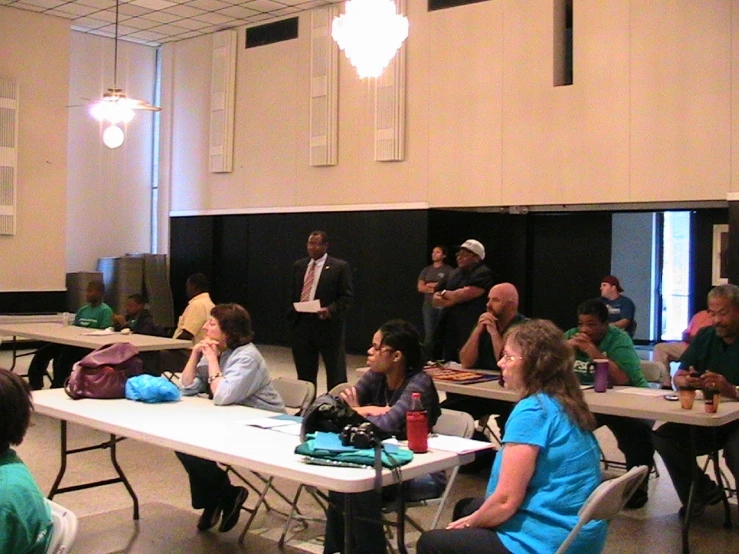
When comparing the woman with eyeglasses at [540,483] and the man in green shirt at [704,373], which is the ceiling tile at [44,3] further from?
the woman with eyeglasses at [540,483]

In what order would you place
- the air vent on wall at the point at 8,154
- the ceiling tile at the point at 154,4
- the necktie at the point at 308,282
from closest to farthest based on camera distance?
the necktie at the point at 308,282 < the ceiling tile at the point at 154,4 < the air vent on wall at the point at 8,154

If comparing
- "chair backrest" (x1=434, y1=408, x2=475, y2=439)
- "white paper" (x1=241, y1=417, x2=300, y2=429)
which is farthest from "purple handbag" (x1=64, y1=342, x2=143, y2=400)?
"chair backrest" (x1=434, y1=408, x2=475, y2=439)

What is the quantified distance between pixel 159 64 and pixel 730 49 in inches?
366

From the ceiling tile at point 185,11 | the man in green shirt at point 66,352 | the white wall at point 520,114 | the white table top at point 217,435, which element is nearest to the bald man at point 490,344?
the white table top at point 217,435

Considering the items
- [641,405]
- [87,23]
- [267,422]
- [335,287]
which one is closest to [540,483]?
[267,422]

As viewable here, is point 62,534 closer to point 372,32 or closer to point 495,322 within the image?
point 495,322

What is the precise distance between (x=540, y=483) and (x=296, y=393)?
7.22ft

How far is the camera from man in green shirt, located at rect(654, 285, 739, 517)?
4.62m

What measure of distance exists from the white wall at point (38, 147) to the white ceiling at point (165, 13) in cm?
35

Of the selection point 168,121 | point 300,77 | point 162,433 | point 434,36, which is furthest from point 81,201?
point 162,433

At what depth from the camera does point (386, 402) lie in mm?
4055

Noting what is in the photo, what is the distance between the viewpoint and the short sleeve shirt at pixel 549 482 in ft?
9.16

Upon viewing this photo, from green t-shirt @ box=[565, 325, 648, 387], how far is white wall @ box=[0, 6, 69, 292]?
9972 millimetres

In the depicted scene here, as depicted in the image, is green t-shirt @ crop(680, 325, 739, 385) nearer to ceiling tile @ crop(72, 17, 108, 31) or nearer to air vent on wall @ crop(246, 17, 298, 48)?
air vent on wall @ crop(246, 17, 298, 48)
